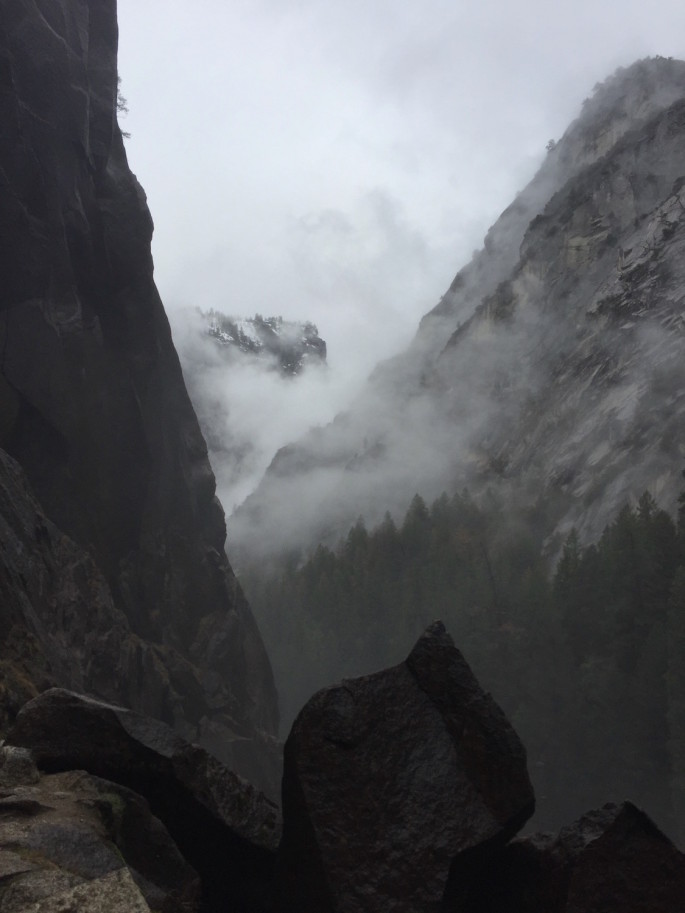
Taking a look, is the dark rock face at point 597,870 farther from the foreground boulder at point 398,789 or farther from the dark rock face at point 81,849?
the dark rock face at point 81,849

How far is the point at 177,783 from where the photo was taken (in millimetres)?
8719

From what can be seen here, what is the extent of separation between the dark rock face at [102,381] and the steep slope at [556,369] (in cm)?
3785

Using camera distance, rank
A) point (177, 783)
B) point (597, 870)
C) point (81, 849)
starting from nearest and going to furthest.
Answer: point (81, 849)
point (597, 870)
point (177, 783)

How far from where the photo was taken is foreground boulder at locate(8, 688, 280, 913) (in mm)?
8688

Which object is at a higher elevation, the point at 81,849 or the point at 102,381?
the point at 102,381

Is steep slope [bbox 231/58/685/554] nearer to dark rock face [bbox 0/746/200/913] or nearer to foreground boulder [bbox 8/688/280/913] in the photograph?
foreground boulder [bbox 8/688/280/913]

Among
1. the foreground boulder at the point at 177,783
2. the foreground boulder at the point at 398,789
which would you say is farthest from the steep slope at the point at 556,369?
the foreground boulder at the point at 177,783

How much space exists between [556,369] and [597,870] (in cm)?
9081

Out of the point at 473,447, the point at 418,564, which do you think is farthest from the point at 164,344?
the point at 473,447

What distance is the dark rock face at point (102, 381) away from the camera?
2822 centimetres

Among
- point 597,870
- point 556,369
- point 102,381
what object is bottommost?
point 597,870

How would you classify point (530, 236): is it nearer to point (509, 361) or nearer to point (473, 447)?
point (509, 361)

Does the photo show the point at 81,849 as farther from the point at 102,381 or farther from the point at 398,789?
the point at 102,381

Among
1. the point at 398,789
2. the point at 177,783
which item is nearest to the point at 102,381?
the point at 177,783
